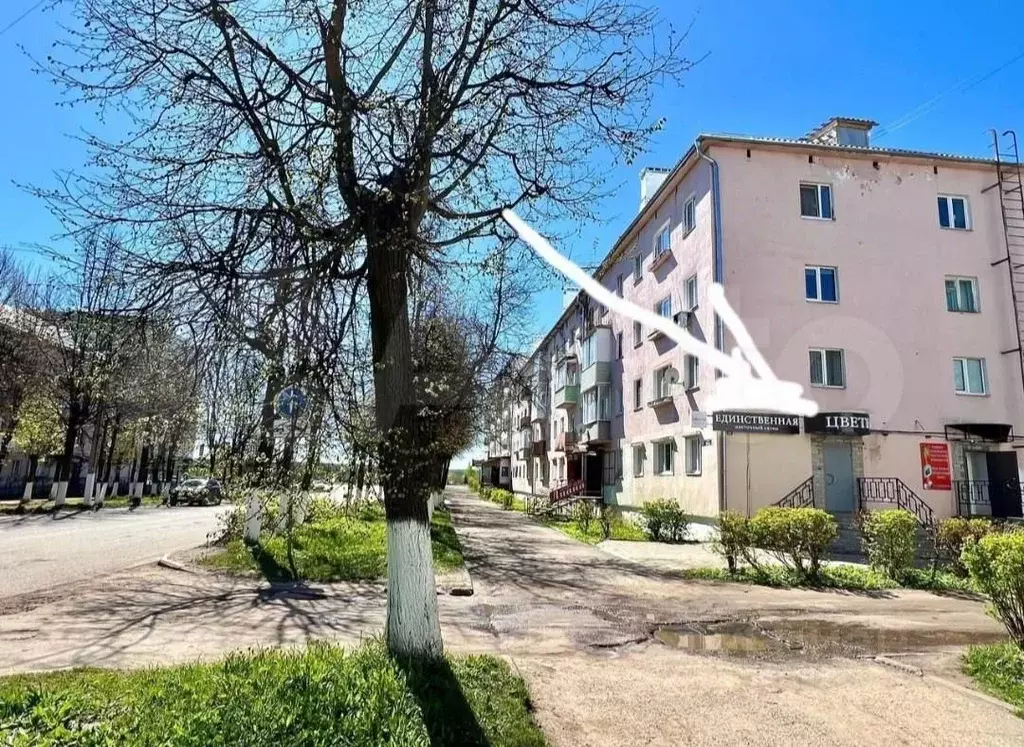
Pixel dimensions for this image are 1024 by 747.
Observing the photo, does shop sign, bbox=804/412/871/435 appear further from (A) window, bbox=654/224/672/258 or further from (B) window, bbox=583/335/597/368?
(B) window, bbox=583/335/597/368

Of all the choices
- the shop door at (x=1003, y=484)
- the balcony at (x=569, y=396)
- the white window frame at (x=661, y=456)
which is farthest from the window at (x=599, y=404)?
the shop door at (x=1003, y=484)

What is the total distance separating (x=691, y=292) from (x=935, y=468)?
877 cm

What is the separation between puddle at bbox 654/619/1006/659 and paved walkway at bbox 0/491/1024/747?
0.21ft

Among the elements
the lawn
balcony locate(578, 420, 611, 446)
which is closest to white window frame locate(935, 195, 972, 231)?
balcony locate(578, 420, 611, 446)

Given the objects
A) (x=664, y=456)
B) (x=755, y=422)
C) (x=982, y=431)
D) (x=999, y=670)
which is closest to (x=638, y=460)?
(x=664, y=456)

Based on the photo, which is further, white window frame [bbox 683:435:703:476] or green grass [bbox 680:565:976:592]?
white window frame [bbox 683:435:703:476]

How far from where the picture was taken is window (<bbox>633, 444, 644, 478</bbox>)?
24.7 meters

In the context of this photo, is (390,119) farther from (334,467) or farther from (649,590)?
(649,590)

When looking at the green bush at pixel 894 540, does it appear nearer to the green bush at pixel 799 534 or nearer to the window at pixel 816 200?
the green bush at pixel 799 534

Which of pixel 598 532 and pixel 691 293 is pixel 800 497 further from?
pixel 691 293

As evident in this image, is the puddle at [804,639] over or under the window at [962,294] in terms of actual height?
under

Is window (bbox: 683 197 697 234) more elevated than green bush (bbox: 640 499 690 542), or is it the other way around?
window (bbox: 683 197 697 234)

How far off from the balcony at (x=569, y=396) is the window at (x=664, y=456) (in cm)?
1085

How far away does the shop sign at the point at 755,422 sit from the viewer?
1769 centimetres
